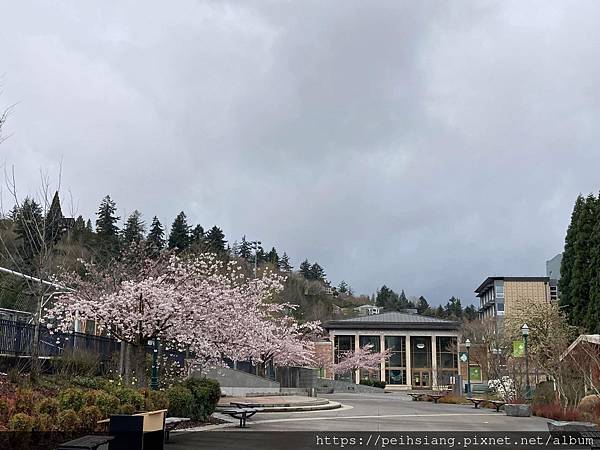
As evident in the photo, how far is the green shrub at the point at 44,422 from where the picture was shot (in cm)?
1009

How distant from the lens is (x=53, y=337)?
74.3 feet

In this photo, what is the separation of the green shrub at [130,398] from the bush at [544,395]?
18655 mm

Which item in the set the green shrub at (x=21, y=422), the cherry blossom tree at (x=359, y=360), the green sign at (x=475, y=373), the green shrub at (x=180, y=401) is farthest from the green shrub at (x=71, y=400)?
the cherry blossom tree at (x=359, y=360)

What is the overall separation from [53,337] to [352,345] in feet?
197

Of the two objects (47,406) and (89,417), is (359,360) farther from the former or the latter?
(47,406)

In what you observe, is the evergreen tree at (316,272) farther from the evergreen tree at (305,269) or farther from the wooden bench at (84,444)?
the wooden bench at (84,444)

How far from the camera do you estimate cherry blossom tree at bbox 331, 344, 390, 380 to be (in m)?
75.1

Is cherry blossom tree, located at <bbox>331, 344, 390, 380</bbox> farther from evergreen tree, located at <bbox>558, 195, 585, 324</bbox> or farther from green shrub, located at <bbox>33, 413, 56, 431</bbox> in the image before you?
green shrub, located at <bbox>33, 413, 56, 431</bbox>

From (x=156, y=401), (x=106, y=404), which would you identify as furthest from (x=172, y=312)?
(x=106, y=404)

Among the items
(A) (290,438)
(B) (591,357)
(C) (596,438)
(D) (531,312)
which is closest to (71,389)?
(A) (290,438)

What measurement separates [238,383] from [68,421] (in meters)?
22.3

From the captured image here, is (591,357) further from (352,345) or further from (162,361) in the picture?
(352,345)

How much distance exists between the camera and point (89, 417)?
11438 mm

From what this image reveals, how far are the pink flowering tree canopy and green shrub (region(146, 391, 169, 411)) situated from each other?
199 feet
